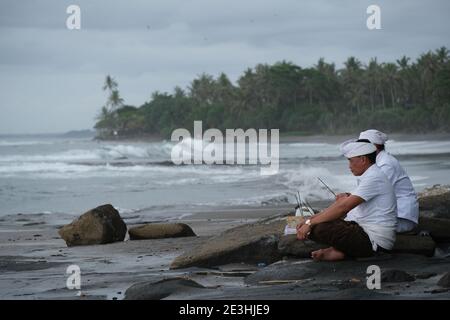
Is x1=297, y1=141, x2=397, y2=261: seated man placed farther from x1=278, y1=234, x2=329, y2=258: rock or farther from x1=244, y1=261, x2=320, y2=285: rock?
x1=278, y1=234, x2=329, y2=258: rock

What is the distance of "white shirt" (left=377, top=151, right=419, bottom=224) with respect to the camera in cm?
718

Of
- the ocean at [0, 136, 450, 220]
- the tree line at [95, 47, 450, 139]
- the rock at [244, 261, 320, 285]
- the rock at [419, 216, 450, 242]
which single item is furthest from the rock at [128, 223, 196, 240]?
the tree line at [95, 47, 450, 139]

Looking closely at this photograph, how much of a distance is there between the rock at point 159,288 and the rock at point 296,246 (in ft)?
3.88

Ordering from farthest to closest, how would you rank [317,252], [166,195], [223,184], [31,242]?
[223,184], [166,195], [31,242], [317,252]

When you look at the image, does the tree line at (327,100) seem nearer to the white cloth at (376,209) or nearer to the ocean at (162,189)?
the ocean at (162,189)

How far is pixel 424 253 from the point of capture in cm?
724

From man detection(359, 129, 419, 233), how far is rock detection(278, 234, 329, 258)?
0.73m

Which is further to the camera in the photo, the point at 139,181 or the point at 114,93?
the point at 114,93

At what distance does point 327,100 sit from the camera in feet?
324

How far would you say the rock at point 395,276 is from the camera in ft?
20.3

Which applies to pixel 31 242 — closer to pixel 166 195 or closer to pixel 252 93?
pixel 166 195

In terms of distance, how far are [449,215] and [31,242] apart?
17.9ft

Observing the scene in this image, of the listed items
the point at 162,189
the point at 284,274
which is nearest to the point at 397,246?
the point at 284,274

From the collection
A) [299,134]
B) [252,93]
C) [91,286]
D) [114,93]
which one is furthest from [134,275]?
[114,93]
